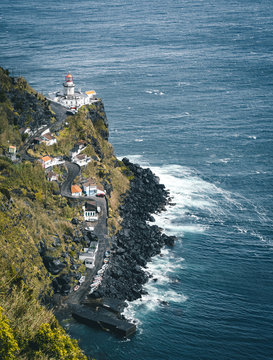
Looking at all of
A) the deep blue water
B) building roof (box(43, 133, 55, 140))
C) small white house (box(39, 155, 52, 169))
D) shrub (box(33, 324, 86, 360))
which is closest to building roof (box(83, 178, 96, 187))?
small white house (box(39, 155, 52, 169))

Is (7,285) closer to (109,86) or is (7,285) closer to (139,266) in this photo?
(139,266)

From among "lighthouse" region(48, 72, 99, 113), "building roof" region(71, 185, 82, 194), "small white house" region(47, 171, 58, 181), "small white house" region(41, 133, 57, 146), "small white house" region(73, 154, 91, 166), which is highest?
"lighthouse" region(48, 72, 99, 113)

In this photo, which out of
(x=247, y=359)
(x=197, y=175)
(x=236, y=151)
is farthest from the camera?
(x=236, y=151)

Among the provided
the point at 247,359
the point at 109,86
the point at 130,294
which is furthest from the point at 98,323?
the point at 109,86

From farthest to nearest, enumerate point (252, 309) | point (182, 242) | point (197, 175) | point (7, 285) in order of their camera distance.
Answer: point (197, 175), point (182, 242), point (252, 309), point (7, 285)

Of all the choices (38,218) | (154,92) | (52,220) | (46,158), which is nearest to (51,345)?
(38,218)

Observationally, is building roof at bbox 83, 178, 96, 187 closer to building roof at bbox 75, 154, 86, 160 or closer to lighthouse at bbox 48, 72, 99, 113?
building roof at bbox 75, 154, 86, 160

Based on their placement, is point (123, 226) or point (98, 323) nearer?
point (98, 323)
